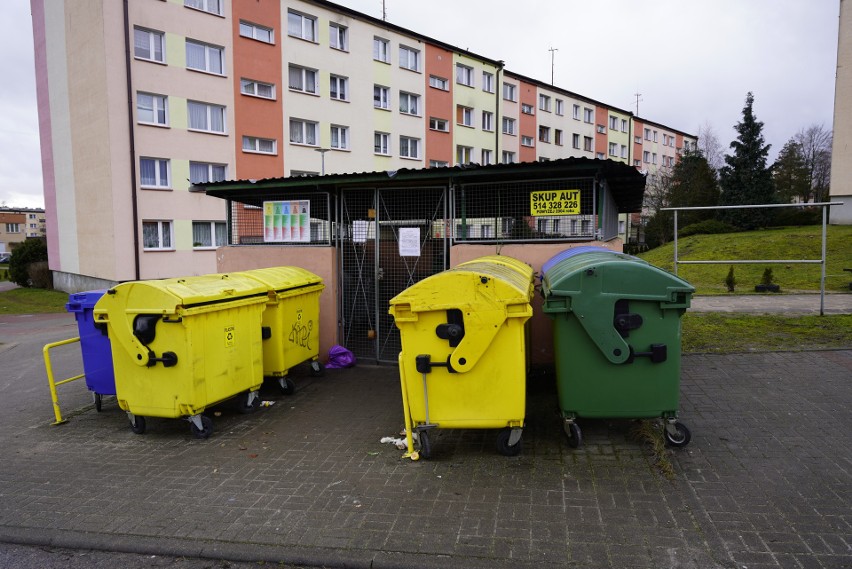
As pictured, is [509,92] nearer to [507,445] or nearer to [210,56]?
[210,56]

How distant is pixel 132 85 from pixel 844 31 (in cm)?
3182

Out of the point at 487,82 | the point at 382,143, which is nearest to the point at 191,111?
the point at 382,143

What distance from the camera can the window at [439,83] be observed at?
31133mm

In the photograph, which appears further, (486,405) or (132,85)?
(132,85)

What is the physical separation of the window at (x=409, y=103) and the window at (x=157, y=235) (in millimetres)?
13971

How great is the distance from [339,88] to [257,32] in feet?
15.0

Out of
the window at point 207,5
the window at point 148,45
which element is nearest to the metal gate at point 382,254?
the window at point 148,45

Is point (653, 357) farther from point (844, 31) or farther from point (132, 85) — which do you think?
point (844, 31)

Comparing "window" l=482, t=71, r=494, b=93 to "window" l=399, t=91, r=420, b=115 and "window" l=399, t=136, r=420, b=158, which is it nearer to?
"window" l=399, t=91, r=420, b=115

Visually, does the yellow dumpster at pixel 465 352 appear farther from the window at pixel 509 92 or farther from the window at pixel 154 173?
the window at pixel 509 92

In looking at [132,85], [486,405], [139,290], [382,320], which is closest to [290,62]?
[132,85]

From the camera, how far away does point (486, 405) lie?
4.56m

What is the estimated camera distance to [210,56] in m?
22.4

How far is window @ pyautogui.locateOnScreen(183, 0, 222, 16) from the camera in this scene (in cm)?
2171
